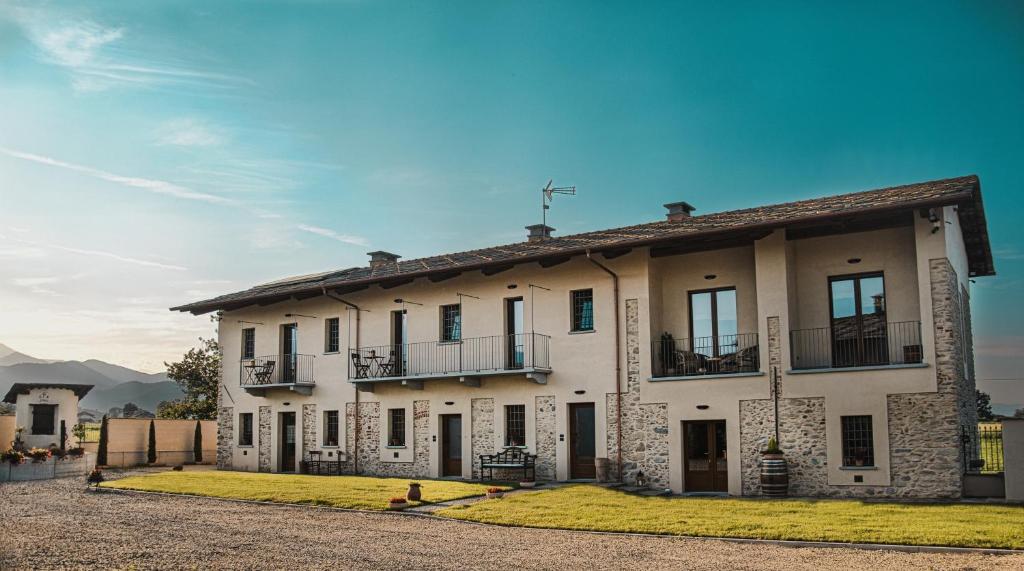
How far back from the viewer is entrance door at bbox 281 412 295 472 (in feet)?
91.1

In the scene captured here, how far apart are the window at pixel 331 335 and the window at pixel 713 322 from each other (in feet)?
38.7

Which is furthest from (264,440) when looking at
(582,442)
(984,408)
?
(984,408)

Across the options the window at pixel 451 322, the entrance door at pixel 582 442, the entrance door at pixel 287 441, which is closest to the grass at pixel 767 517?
the entrance door at pixel 582 442

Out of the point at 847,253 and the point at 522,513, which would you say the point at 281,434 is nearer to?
the point at 522,513

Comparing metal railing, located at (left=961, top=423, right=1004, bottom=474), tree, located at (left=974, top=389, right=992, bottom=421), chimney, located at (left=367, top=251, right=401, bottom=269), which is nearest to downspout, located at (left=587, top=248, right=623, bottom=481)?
metal railing, located at (left=961, top=423, right=1004, bottom=474)

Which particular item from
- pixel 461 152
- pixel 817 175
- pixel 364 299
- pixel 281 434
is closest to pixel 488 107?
pixel 461 152

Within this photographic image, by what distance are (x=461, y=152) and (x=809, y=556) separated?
45.6 feet

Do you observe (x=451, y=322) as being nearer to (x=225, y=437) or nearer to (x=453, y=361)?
(x=453, y=361)

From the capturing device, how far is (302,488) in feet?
65.3

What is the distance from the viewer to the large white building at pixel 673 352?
17250 millimetres

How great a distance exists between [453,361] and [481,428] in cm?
205

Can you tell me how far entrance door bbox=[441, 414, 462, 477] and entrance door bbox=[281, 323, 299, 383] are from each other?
20.8ft

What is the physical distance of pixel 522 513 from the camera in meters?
15.2

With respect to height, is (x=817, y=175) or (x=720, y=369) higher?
(x=817, y=175)
